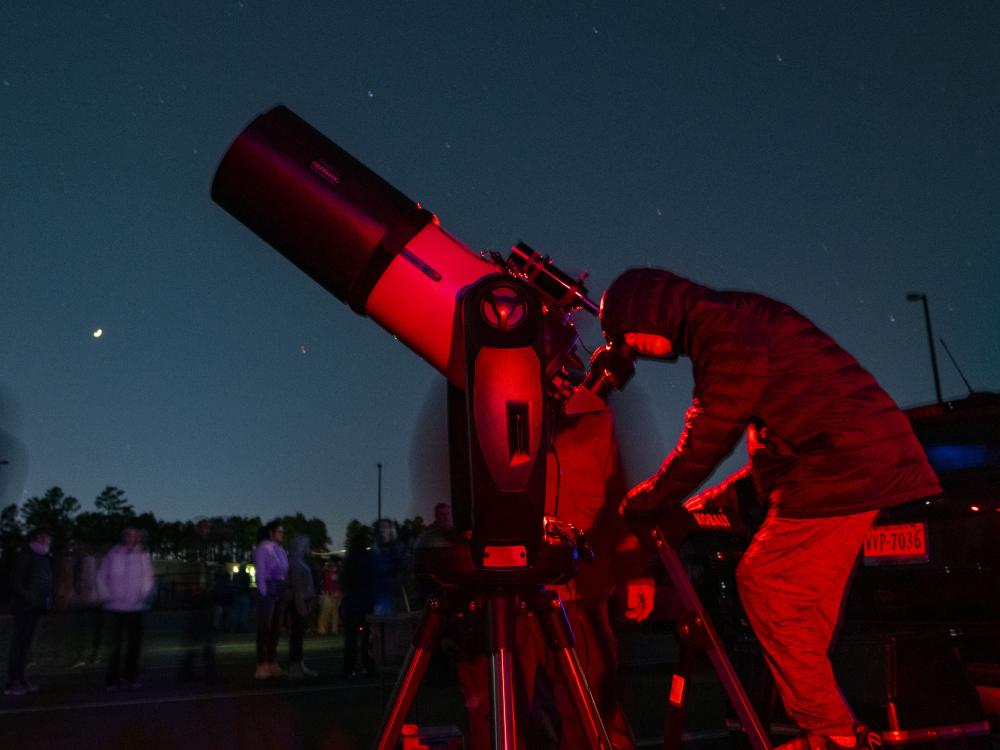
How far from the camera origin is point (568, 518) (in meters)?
3.97

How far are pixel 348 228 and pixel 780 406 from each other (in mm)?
1562

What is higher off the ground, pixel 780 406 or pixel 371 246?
pixel 371 246

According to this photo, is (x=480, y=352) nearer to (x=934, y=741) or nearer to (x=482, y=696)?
(x=482, y=696)

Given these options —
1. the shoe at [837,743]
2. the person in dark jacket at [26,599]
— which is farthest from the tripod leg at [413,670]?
the person in dark jacket at [26,599]

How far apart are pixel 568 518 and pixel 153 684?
774cm

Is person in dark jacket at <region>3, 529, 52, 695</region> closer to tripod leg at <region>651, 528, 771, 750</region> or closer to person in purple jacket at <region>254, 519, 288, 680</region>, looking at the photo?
person in purple jacket at <region>254, 519, 288, 680</region>

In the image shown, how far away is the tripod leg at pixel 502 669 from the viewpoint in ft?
7.50

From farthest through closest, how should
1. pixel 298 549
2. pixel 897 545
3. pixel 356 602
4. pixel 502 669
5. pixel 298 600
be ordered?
pixel 298 549 → pixel 298 600 → pixel 356 602 → pixel 897 545 → pixel 502 669

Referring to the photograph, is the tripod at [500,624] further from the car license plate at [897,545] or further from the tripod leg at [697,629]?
the car license plate at [897,545]

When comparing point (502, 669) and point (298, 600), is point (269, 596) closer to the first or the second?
point (298, 600)

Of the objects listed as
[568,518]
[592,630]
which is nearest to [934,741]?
[592,630]

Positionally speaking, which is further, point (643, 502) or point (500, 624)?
point (643, 502)

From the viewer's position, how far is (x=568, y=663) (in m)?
2.57

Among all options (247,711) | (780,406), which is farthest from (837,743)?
(247,711)
